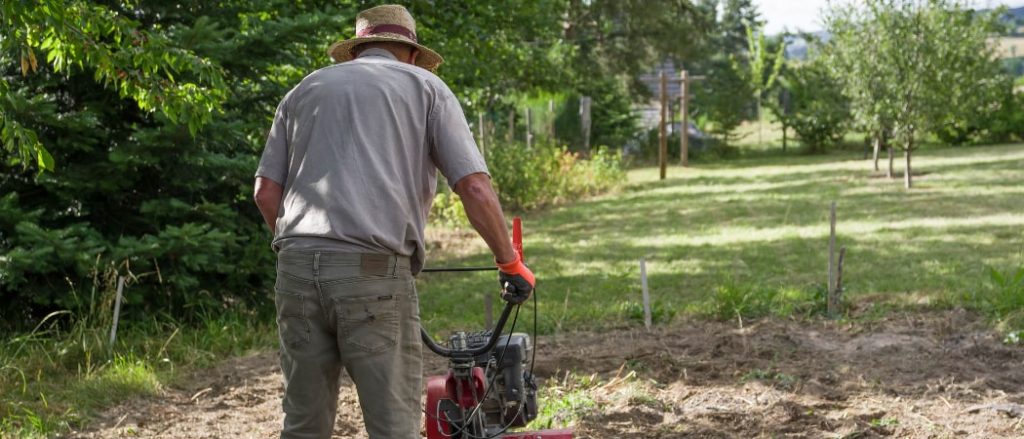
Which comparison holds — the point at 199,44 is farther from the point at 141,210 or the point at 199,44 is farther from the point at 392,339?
the point at 392,339

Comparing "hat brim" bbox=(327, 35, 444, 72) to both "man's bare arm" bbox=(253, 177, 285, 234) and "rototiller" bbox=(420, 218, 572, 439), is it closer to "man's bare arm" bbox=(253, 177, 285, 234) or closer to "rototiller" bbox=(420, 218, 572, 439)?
"man's bare arm" bbox=(253, 177, 285, 234)

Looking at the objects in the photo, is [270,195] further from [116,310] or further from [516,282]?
[116,310]

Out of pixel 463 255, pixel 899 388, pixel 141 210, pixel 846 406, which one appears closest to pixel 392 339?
pixel 846 406

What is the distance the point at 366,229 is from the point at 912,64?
17.2 m

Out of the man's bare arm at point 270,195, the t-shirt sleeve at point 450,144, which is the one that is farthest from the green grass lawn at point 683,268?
the t-shirt sleeve at point 450,144

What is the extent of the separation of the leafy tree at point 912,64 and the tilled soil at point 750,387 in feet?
41.3

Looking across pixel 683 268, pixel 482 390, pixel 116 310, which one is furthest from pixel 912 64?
pixel 482 390

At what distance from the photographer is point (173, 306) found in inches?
297

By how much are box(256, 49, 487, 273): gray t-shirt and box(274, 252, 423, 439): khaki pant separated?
0.07 metres

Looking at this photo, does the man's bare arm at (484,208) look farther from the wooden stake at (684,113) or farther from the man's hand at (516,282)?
the wooden stake at (684,113)

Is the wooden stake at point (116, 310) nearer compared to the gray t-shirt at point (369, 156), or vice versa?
the gray t-shirt at point (369, 156)

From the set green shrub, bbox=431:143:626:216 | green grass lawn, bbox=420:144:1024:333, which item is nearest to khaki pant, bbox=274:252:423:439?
green grass lawn, bbox=420:144:1024:333

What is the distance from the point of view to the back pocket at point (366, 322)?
11.0 ft

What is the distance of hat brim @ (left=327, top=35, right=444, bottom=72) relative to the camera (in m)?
3.64
